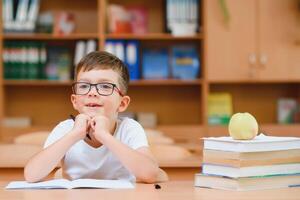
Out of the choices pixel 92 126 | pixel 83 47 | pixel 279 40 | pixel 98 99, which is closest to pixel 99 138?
pixel 92 126

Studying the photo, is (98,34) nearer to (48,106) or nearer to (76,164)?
(48,106)

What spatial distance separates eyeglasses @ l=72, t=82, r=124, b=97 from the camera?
2314mm

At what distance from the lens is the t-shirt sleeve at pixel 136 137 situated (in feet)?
7.84

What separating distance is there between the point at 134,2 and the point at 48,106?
122 cm

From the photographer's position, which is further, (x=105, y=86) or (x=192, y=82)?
(x=192, y=82)

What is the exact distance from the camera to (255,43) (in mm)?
5762

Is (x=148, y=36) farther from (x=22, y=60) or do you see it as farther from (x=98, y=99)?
(x=98, y=99)

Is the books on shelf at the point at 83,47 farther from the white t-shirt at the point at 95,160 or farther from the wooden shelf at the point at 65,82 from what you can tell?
the white t-shirt at the point at 95,160

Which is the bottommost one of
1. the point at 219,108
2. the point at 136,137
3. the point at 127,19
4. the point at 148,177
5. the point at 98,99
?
the point at 219,108

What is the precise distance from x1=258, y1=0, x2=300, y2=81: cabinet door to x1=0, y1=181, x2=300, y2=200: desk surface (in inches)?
155

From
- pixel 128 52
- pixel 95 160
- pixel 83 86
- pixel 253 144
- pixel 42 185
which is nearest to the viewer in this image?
pixel 253 144

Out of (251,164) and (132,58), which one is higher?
(132,58)

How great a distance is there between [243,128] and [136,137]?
23.4 inches

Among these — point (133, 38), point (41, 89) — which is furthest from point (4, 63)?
point (133, 38)
